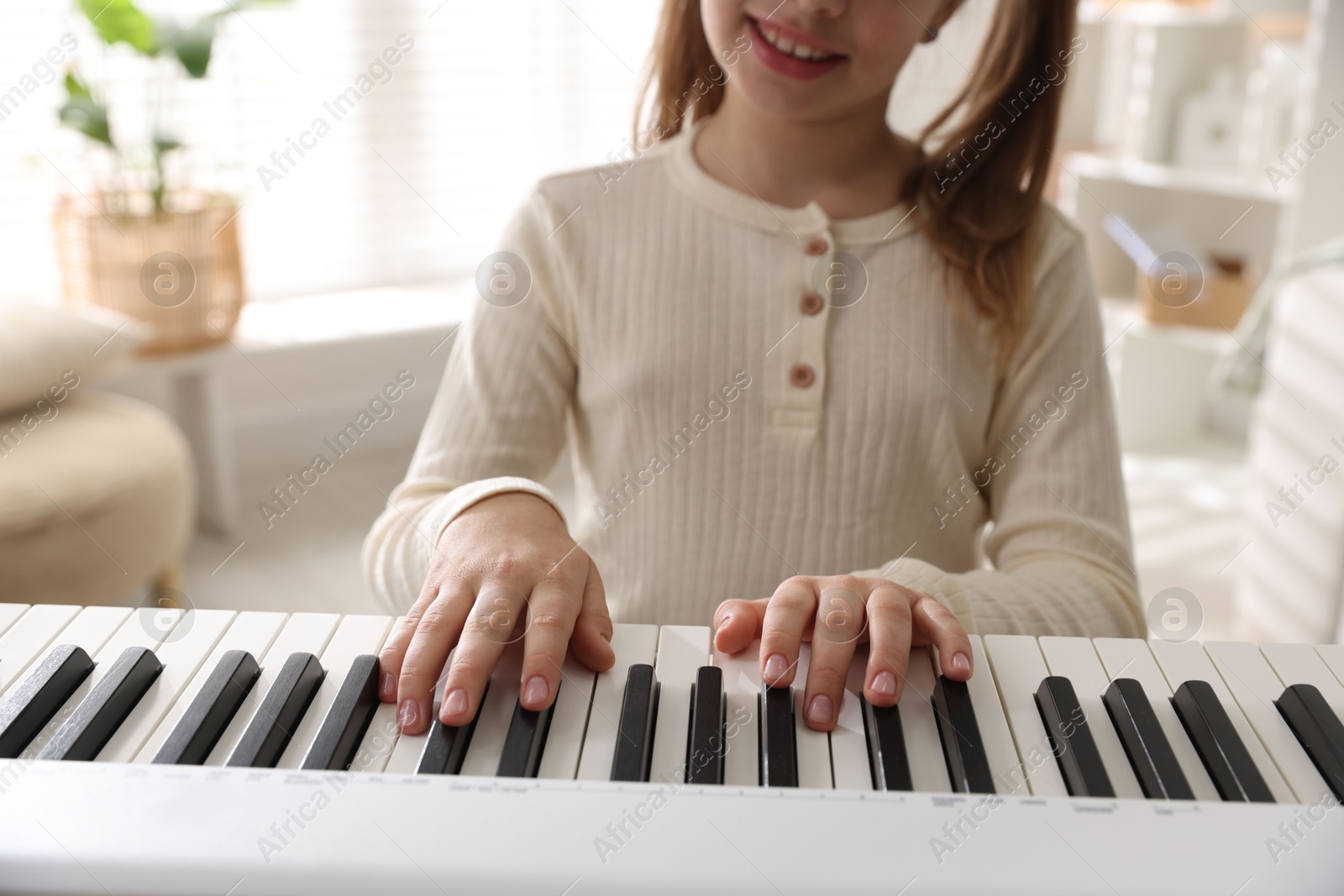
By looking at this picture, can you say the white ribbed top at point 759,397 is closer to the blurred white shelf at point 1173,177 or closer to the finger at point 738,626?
the finger at point 738,626

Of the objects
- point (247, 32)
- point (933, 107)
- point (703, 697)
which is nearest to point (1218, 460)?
point (933, 107)

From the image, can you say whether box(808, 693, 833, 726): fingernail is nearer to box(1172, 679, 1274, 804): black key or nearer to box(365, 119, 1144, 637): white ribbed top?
box(1172, 679, 1274, 804): black key

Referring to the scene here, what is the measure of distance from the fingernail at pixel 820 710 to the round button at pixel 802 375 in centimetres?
47

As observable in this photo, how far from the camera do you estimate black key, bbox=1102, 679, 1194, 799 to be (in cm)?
48

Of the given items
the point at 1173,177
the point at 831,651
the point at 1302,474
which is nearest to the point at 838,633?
the point at 831,651

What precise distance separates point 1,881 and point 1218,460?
309 cm

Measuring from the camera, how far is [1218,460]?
304cm

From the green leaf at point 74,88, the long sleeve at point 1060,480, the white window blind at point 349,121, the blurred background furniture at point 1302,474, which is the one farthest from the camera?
the white window blind at point 349,121

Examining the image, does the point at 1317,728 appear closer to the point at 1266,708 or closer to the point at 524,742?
the point at 1266,708

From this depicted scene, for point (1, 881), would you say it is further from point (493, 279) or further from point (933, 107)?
point (933, 107)

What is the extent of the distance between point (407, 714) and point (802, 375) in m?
0.54

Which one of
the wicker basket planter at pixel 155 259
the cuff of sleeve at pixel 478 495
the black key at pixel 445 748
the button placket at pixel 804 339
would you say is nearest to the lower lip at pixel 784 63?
the button placket at pixel 804 339

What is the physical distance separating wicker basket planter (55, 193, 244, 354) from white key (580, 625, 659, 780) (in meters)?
2.06

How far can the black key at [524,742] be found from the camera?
485 millimetres
